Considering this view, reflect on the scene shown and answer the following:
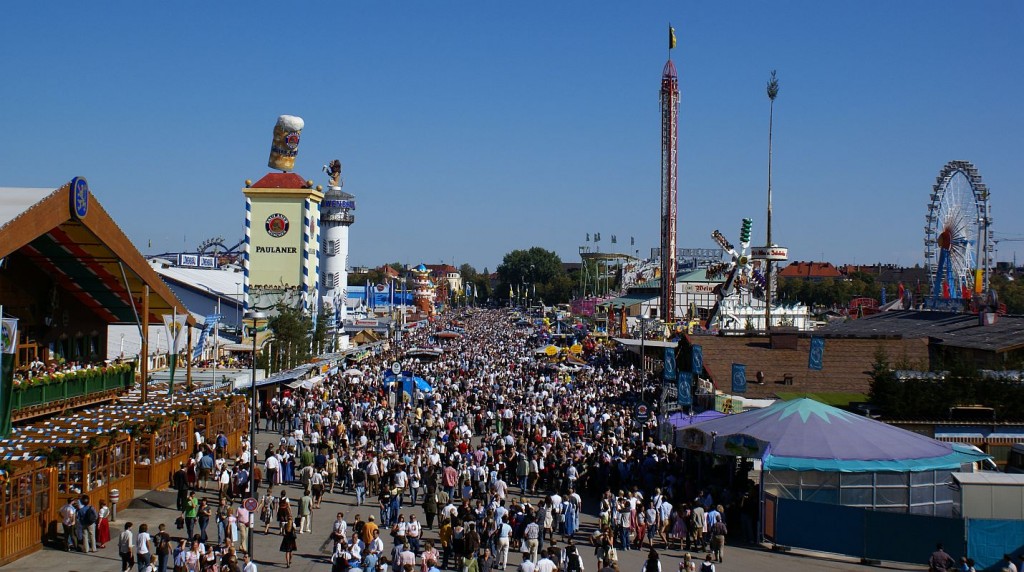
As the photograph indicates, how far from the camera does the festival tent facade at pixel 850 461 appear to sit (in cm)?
1852

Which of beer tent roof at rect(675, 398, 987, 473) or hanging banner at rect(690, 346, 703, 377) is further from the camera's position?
hanging banner at rect(690, 346, 703, 377)

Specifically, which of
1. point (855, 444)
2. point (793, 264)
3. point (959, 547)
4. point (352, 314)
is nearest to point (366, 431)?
point (855, 444)

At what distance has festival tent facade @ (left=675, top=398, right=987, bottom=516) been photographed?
729 inches

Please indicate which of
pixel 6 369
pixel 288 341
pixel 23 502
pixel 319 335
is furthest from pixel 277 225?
pixel 23 502

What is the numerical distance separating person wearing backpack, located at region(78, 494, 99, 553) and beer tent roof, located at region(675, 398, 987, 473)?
1122 cm

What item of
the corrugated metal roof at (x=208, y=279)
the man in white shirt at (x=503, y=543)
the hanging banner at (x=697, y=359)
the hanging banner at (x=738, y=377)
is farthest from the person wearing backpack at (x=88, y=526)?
the corrugated metal roof at (x=208, y=279)

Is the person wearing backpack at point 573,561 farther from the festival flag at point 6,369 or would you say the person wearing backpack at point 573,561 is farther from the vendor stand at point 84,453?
the festival flag at point 6,369

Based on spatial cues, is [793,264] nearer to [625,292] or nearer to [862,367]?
[625,292]

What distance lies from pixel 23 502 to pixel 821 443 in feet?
45.5

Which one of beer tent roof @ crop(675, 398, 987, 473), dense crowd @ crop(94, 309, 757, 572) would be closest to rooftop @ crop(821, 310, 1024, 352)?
dense crowd @ crop(94, 309, 757, 572)

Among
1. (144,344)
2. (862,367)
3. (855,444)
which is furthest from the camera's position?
(862,367)

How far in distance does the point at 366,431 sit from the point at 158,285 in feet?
21.9

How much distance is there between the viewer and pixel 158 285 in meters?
26.1

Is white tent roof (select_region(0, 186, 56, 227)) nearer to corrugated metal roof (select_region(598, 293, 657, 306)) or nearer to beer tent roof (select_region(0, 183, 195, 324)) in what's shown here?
beer tent roof (select_region(0, 183, 195, 324))
